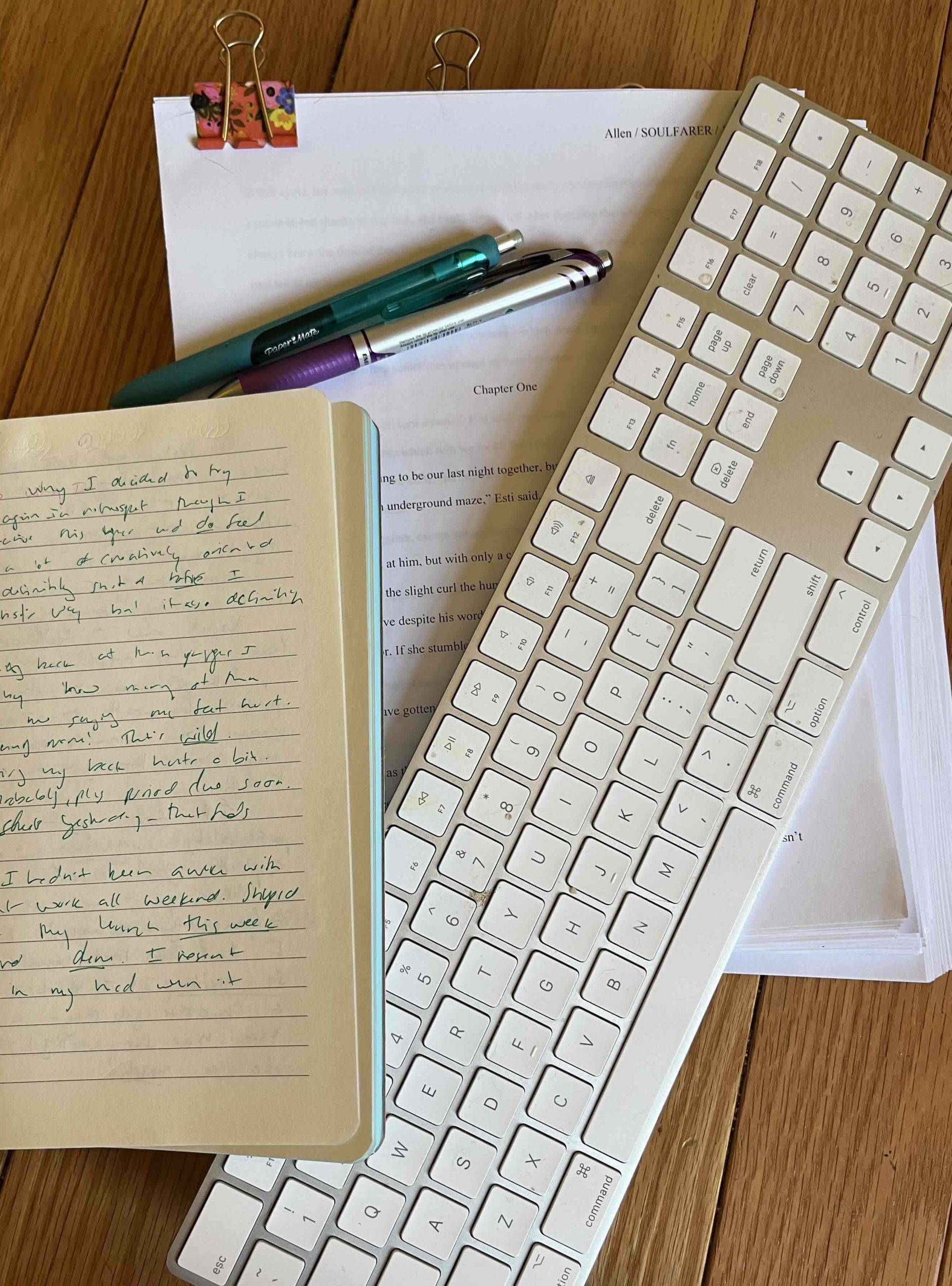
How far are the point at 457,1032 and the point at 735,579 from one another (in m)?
0.24

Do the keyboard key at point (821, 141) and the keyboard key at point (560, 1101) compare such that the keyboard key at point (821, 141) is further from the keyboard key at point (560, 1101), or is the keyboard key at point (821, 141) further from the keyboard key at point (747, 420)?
the keyboard key at point (560, 1101)

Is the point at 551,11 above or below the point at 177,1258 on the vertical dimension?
above

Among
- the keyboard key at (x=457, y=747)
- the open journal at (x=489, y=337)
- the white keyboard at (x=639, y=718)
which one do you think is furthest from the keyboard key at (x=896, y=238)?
the keyboard key at (x=457, y=747)

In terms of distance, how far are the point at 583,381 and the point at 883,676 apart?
8.4 inches

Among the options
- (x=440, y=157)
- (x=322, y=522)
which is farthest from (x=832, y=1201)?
(x=440, y=157)

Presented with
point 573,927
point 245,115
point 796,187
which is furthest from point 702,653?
point 245,115

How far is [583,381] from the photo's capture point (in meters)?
0.50

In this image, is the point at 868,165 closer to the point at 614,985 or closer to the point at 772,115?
the point at 772,115

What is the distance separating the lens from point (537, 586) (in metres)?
0.44

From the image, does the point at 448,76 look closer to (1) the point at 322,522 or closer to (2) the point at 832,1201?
(1) the point at 322,522

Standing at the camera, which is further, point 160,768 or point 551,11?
point 551,11

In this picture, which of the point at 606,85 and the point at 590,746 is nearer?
the point at 590,746

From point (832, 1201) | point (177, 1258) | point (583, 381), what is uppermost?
point (583, 381)

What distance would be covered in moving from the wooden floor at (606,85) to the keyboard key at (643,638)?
174 millimetres
